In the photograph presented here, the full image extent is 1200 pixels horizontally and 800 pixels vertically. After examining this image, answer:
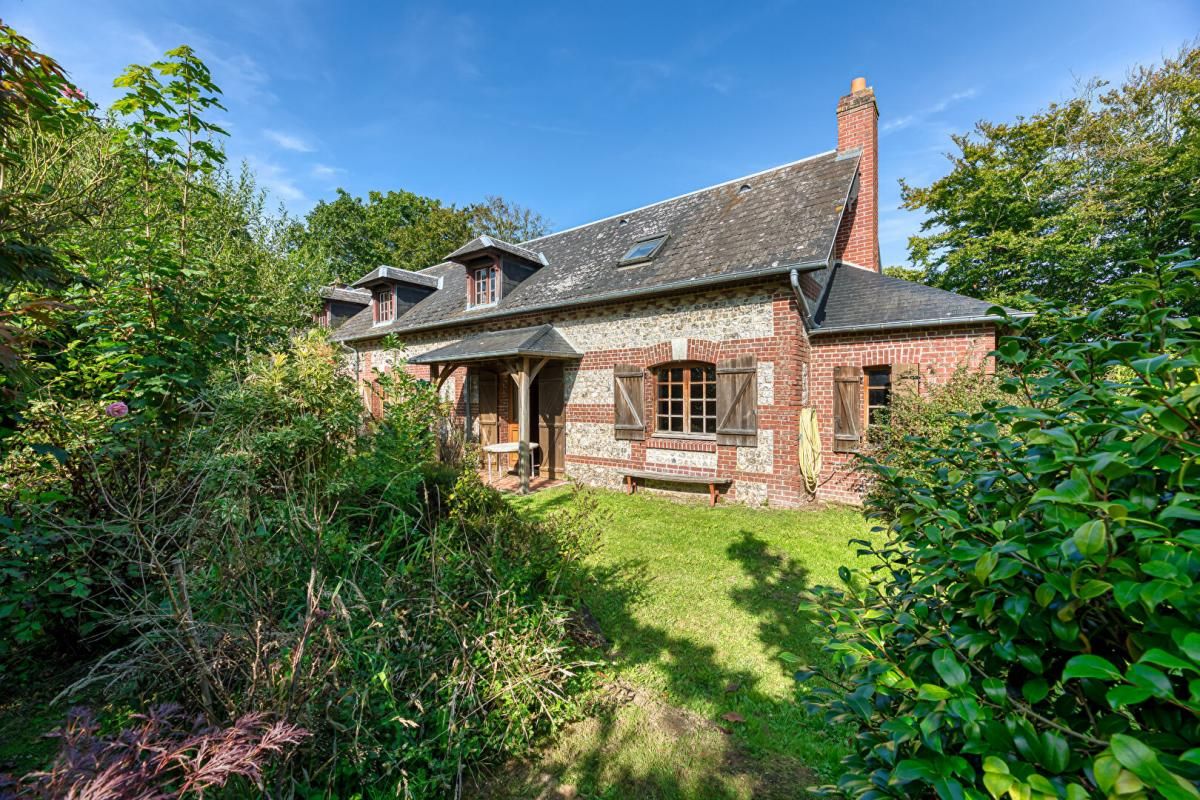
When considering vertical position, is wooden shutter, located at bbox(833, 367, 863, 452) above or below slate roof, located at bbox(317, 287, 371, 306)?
below

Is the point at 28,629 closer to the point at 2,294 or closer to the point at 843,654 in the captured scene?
the point at 2,294

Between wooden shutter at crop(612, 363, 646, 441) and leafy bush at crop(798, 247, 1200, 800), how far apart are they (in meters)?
7.93

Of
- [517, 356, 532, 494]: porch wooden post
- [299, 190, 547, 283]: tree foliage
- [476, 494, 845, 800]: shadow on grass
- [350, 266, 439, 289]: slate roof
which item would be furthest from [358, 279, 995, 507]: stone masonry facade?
[299, 190, 547, 283]: tree foliage

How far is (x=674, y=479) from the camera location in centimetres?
838

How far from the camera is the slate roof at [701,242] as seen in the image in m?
Answer: 8.09

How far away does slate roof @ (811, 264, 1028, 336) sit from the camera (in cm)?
718

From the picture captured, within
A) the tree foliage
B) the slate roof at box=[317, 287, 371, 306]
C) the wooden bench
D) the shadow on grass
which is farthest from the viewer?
the tree foliage

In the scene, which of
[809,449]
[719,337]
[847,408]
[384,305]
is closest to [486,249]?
[384,305]

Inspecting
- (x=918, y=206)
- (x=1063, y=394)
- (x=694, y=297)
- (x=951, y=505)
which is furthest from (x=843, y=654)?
(x=918, y=206)

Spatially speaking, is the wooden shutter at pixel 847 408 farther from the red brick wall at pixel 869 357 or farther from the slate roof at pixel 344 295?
the slate roof at pixel 344 295

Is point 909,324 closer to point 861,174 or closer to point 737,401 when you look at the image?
point 737,401

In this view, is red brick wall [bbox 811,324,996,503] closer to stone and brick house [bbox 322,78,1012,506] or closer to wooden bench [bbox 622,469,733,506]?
stone and brick house [bbox 322,78,1012,506]

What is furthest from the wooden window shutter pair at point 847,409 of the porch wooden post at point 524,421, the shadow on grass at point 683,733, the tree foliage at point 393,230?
the tree foliage at point 393,230

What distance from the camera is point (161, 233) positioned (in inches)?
156
